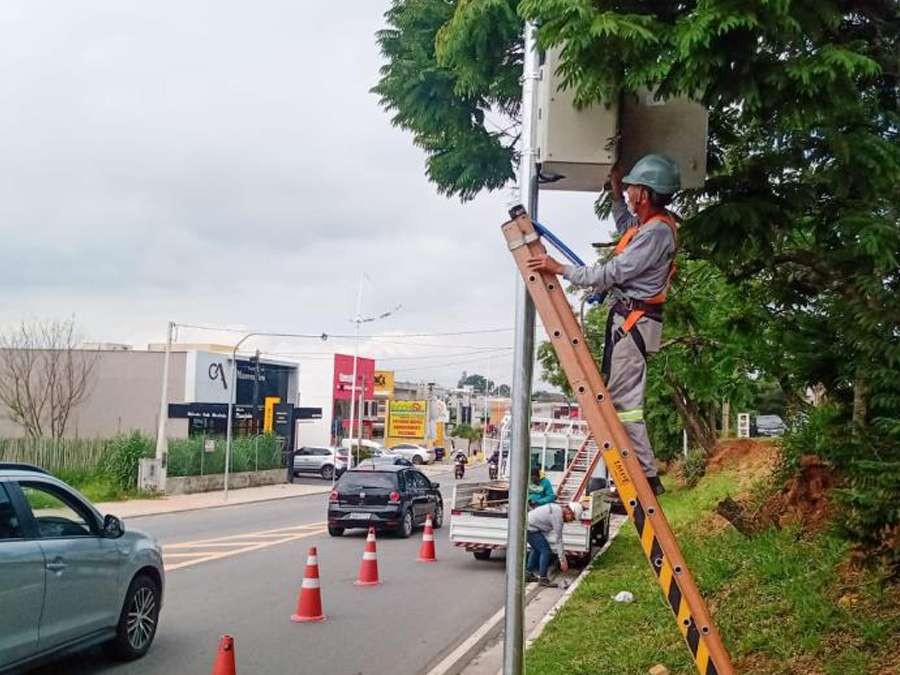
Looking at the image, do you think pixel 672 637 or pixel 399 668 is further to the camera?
pixel 399 668

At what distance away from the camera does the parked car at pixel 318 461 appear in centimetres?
5047

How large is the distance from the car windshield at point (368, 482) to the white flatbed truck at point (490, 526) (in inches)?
134

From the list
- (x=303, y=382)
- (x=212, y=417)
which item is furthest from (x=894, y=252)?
(x=303, y=382)

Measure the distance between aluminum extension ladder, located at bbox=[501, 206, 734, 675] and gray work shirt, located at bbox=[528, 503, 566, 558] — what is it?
10977mm

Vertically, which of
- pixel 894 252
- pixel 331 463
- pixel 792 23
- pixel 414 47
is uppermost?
pixel 414 47

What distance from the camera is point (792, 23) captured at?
3.59m

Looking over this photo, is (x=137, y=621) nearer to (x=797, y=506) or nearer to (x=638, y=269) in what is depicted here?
(x=638, y=269)

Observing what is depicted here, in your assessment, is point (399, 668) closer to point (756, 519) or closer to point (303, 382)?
point (756, 519)

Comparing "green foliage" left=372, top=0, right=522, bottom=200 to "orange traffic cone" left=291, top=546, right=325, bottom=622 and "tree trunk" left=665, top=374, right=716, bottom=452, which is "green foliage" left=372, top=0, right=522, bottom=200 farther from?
"tree trunk" left=665, top=374, right=716, bottom=452

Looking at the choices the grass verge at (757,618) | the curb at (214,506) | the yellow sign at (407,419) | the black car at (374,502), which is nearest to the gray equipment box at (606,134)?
the grass verge at (757,618)

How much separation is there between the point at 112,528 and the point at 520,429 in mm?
5314

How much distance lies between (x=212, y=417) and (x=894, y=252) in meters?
41.3

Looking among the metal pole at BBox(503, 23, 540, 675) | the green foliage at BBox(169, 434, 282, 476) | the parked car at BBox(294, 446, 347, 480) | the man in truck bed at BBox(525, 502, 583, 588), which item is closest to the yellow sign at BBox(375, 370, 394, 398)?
the parked car at BBox(294, 446, 347, 480)

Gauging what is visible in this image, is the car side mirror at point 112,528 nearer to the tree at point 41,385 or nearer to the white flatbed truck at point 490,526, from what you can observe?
the white flatbed truck at point 490,526
